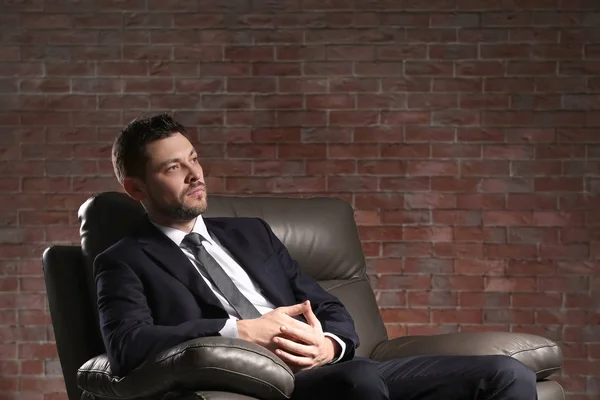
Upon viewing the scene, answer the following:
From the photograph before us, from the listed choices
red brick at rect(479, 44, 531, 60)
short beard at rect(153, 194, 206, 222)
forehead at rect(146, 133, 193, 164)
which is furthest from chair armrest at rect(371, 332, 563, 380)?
red brick at rect(479, 44, 531, 60)

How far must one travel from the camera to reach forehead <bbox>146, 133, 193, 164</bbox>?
2.32 metres

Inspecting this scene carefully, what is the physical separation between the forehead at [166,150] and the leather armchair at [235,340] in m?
0.26

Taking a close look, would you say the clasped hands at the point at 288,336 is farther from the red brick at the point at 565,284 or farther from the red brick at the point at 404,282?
the red brick at the point at 565,284

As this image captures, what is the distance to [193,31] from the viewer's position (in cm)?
364

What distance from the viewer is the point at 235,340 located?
190cm

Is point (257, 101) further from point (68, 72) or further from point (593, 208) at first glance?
point (593, 208)

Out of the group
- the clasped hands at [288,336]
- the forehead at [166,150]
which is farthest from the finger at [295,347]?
the forehead at [166,150]

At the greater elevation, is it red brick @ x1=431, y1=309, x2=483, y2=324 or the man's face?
the man's face

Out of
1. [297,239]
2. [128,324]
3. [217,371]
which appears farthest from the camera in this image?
[297,239]

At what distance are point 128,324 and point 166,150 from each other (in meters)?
0.48

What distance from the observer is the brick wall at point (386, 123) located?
362cm

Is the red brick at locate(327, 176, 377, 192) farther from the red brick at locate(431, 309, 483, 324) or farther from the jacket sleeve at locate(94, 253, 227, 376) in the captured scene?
the jacket sleeve at locate(94, 253, 227, 376)

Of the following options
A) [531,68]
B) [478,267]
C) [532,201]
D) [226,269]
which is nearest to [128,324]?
[226,269]

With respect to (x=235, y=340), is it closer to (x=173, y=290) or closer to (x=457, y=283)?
(x=173, y=290)
